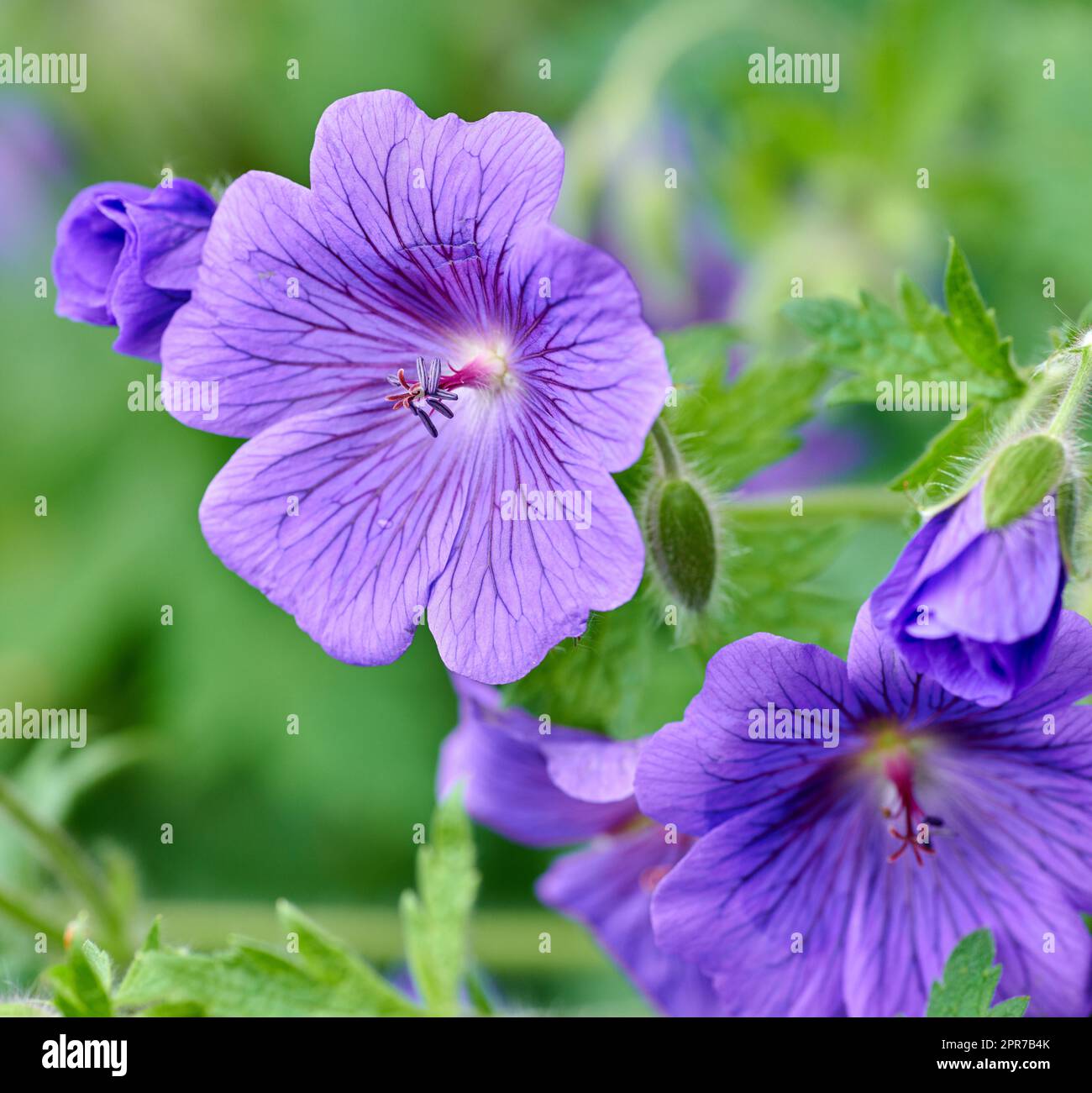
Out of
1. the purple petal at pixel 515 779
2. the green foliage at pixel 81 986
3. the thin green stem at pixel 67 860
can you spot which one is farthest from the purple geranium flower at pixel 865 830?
the thin green stem at pixel 67 860

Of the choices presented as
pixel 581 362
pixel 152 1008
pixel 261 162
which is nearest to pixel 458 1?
pixel 261 162

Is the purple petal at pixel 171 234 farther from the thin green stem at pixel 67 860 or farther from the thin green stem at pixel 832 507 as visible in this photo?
the thin green stem at pixel 67 860

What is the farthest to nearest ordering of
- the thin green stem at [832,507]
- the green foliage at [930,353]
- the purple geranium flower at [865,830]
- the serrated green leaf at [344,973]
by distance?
the thin green stem at [832,507], the serrated green leaf at [344,973], the green foliage at [930,353], the purple geranium flower at [865,830]

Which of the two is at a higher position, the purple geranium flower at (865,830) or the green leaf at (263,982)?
the purple geranium flower at (865,830)

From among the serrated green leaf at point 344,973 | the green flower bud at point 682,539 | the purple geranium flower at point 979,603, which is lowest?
the serrated green leaf at point 344,973

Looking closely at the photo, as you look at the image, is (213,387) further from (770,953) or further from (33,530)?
(33,530)
